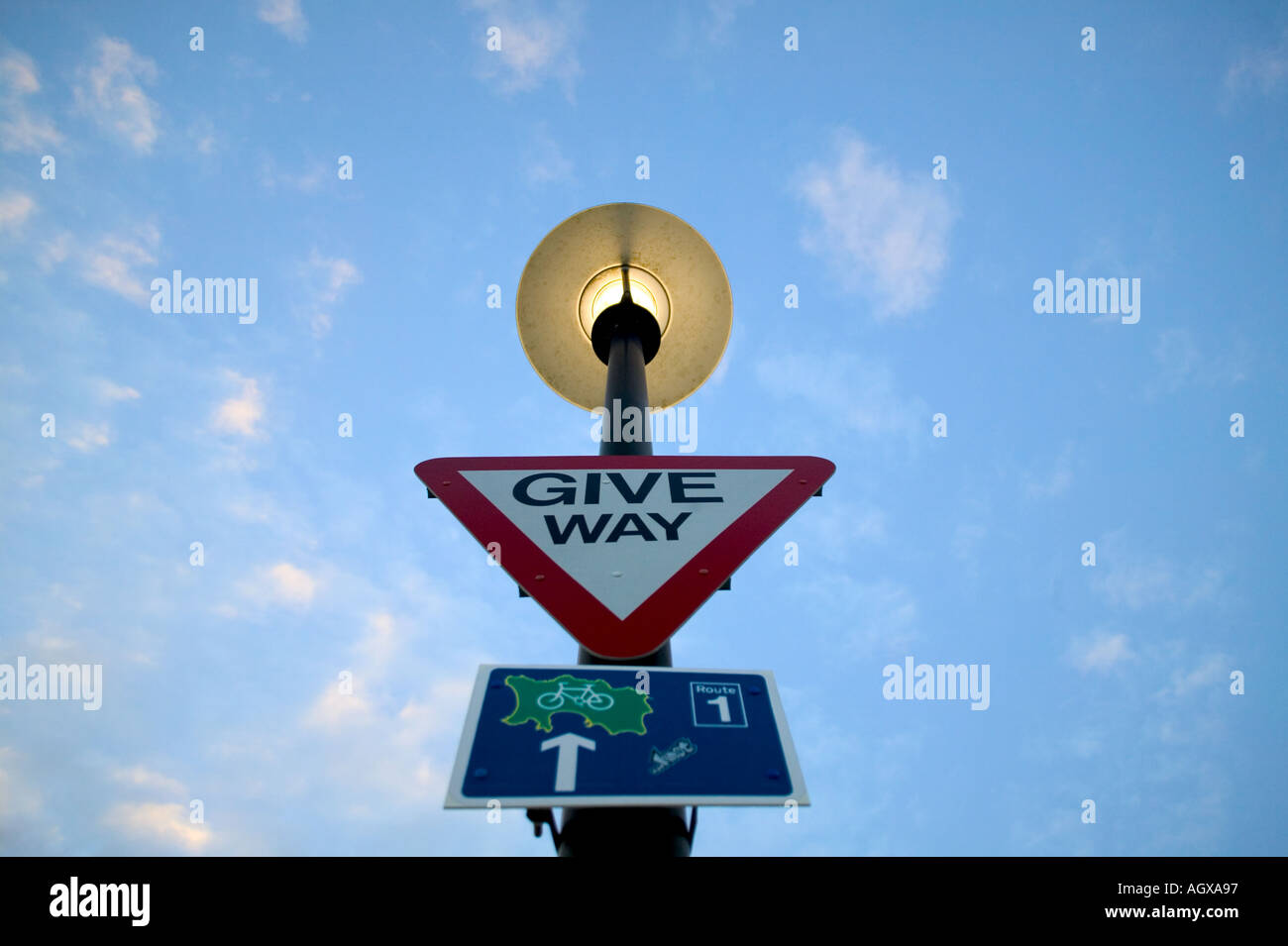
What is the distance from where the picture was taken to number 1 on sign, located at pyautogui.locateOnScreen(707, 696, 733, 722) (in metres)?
1.39

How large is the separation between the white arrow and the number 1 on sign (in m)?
0.26

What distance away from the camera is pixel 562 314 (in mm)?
3633

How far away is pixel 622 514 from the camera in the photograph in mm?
1925

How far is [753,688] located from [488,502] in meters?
0.91

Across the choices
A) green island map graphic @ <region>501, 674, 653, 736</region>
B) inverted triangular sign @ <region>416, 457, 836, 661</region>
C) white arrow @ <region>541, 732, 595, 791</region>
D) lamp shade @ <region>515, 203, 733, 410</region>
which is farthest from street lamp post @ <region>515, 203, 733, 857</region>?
white arrow @ <region>541, 732, 595, 791</region>

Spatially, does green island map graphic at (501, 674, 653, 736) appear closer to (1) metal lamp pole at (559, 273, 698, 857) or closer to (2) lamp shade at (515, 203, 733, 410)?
(1) metal lamp pole at (559, 273, 698, 857)

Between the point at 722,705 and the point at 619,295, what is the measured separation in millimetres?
2532

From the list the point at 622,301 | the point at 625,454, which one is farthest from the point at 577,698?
the point at 622,301

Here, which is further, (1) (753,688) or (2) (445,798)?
(1) (753,688)

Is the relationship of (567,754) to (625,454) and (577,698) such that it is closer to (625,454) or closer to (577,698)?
(577,698)

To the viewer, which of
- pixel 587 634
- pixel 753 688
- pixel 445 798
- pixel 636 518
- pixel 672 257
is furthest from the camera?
pixel 672 257

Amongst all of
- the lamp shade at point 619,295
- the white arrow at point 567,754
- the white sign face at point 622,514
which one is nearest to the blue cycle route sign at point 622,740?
the white arrow at point 567,754
